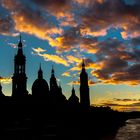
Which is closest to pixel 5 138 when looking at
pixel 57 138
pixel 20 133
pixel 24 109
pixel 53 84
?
pixel 20 133

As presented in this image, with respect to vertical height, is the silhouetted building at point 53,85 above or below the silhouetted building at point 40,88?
above

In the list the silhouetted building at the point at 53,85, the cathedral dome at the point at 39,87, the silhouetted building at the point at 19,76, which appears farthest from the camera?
the silhouetted building at the point at 53,85

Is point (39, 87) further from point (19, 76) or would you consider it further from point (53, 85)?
point (53, 85)

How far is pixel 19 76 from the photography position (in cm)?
11850

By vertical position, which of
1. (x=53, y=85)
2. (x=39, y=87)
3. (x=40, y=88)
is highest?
(x=53, y=85)

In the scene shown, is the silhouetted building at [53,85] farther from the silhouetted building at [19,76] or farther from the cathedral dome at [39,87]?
the silhouetted building at [19,76]

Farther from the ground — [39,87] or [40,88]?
[39,87]

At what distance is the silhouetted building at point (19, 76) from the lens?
388 feet

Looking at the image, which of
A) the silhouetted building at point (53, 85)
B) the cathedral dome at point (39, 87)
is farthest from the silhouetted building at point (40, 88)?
the silhouetted building at point (53, 85)

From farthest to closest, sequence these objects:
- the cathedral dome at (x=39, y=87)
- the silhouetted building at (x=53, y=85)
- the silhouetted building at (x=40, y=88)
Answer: the silhouetted building at (x=53, y=85), the cathedral dome at (x=39, y=87), the silhouetted building at (x=40, y=88)

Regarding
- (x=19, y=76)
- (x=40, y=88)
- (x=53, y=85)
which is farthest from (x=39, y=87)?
(x=53, y=85)

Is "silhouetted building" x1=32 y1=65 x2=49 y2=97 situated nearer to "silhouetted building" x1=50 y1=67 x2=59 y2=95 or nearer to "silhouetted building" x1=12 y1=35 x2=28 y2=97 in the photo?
"silhouetted building" x1=12 y1=35 x2=28 y2=97

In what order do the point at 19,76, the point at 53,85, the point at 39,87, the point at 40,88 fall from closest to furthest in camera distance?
1. the point at 19,76
2. the point at 39,87
3. the point at 40,88
4. the point at 53,85

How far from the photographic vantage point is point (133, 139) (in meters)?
116
